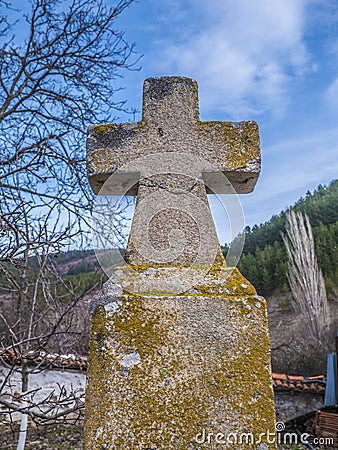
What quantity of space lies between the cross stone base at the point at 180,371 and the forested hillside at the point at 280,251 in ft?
42.3

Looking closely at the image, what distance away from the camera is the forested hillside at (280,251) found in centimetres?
1412

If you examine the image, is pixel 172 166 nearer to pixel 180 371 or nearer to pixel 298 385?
pixel 180 371

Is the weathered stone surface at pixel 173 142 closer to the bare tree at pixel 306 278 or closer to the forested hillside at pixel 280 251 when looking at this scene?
the bare tree at pixel 306 278

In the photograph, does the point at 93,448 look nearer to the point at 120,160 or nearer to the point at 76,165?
the point at 120,160

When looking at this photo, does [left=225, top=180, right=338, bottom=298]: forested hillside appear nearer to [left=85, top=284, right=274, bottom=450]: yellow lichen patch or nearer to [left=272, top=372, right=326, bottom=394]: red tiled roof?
[left=272, top=372, right=326, bottom=394]: red tiled roof

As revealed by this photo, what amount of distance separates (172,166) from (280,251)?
13.9 metres

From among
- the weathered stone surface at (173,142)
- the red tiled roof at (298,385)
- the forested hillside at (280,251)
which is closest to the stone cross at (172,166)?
the weathered stone surface at (173,142)

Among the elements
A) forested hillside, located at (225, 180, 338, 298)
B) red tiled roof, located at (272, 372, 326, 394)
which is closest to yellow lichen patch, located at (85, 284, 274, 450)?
red tiled roof, located at (272, 372, 326, 394)

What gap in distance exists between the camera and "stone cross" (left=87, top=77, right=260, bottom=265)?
1.47 m

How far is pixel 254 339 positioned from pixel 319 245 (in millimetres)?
14407

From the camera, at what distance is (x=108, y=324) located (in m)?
1.31

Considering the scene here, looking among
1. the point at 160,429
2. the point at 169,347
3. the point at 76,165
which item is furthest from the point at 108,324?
the point at 76,165

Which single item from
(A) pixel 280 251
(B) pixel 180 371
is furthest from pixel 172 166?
(A) pixel 280 251

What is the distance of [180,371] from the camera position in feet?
4.15
